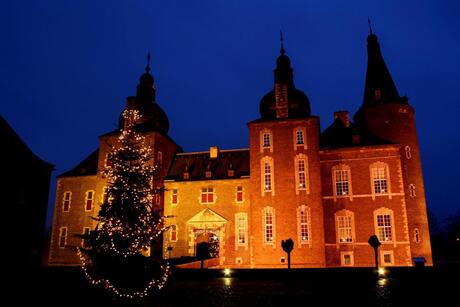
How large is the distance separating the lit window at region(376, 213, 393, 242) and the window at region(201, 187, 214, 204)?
13573mm

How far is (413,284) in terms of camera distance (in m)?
15.7

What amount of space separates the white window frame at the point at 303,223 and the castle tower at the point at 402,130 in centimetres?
874

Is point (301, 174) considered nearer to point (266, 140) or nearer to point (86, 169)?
point (266, 140)

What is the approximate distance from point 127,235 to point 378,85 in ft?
97.7

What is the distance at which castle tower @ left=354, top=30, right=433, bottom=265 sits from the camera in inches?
1282

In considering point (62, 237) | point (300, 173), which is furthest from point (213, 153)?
point (62, 237)

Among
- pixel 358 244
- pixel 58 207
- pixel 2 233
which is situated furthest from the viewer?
pixel 58 207

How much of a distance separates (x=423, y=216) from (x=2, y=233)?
103ft

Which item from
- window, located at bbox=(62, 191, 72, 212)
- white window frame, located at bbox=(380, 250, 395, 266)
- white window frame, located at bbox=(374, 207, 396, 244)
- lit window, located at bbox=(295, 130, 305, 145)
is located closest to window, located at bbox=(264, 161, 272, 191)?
lit window, located at bbox=(295, 130, 305, 145)

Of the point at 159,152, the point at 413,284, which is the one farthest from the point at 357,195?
the point at 159,152

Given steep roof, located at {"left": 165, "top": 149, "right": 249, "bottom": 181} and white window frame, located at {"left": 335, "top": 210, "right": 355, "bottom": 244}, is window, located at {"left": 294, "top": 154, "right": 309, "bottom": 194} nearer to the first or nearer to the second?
white window frame, located at {"left": 335, "top": 210, "right": 355, "bottom": 244}

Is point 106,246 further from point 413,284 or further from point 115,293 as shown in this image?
point 413,284

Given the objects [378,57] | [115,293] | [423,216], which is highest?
[378,57]

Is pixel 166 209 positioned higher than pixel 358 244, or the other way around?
pixel 166 209
